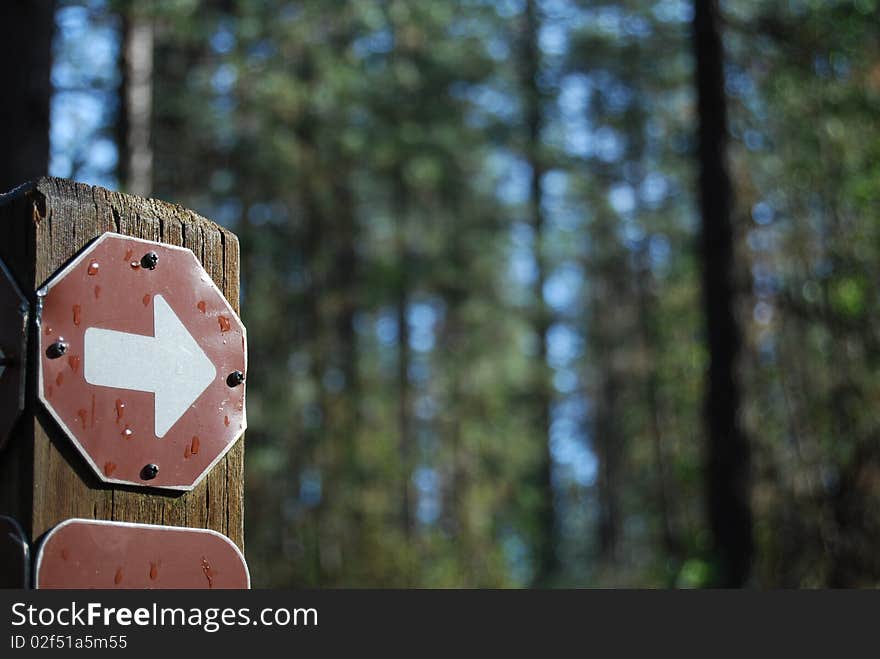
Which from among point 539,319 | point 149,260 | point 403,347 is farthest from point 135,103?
point 539,319

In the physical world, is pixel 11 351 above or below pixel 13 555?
above

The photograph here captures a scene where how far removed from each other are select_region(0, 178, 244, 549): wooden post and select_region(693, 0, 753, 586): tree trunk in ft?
24.4

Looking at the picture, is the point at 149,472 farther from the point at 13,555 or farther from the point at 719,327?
the point at 719,327

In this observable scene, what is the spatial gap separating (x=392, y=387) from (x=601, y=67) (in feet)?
27.1

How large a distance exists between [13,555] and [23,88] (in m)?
3.41

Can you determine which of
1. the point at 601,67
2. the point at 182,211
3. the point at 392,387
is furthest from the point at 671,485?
the point at 182,211

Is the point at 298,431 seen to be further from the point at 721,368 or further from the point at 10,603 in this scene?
the point at 10,603

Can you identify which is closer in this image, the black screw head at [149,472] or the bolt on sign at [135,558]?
the bolt on sign at [135,558]

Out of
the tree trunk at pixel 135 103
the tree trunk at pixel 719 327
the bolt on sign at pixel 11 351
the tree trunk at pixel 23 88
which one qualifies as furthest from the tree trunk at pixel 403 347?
the bolt on sign at pixel 11 351

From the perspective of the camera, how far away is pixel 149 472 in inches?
76.8

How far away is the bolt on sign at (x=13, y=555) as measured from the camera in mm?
1749

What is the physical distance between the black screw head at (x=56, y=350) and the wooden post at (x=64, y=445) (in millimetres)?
24

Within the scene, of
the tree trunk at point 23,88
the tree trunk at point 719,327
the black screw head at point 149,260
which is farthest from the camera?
the tree trunk at point 719,327

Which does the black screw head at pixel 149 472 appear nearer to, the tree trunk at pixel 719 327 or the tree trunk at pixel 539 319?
the tree trunk at pixel 719 327
